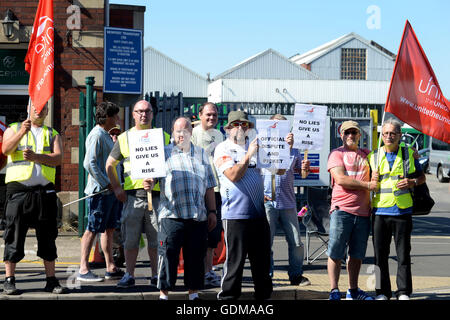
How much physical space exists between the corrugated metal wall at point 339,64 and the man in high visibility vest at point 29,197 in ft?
203

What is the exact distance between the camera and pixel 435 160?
3356 centimetres

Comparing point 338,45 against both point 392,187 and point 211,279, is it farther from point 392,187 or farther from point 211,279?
point 392,187

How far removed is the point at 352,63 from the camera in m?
68.0

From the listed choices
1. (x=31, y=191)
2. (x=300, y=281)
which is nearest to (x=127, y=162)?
(x=31, y=191)

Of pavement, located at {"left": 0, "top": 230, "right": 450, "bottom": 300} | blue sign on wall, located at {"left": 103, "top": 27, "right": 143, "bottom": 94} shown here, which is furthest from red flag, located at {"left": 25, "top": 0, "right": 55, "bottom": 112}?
blue sign on wall, located at {"left": 103, "top": 27, "right": 143, "bottom": 94}

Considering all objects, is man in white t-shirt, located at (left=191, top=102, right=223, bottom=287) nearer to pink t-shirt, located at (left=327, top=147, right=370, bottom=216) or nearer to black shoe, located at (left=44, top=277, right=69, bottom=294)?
pink t-shirt, located at (left=327, top=147, right=370, bottom=216)

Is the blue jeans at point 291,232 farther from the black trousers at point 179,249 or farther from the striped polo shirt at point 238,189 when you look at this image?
the black trousers at point 179,249

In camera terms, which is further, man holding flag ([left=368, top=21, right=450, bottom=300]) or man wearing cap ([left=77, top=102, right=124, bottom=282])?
man wearing cap ([left=77, top=102, right=124, bottom=282])

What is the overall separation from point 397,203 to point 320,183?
649cm

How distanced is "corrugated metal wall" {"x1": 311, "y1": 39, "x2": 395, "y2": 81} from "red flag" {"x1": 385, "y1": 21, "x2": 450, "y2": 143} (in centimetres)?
6092

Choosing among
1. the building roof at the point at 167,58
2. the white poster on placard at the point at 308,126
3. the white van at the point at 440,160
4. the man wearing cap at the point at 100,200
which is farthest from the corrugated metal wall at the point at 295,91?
the white poster on placard at the point at 308,126

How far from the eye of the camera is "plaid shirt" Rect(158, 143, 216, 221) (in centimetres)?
669

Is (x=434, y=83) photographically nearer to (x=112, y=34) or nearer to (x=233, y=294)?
(x=233, y=294)

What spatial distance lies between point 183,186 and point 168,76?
5918 centimetres
